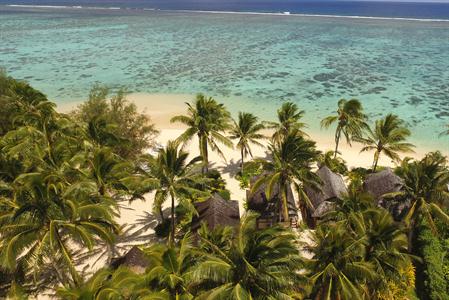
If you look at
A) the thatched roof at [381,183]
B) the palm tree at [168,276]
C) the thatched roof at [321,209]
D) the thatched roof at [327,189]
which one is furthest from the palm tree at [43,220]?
the thatched roof at [381,183]

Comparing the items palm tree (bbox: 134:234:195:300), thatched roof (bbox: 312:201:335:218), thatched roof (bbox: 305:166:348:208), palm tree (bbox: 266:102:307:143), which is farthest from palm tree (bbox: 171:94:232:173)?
palm tree (bbox: 134:234:195:300)

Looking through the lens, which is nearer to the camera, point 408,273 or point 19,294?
point 19,294

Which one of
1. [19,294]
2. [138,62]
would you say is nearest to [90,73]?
[138,62]

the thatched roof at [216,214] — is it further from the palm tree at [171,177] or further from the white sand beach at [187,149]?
the palm tree at [171,177]

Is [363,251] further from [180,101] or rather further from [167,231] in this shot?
[180,101]

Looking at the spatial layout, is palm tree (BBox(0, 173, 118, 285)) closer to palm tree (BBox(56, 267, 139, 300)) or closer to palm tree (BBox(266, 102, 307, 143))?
palm tree (BBox(56, 267, 139, 300))
